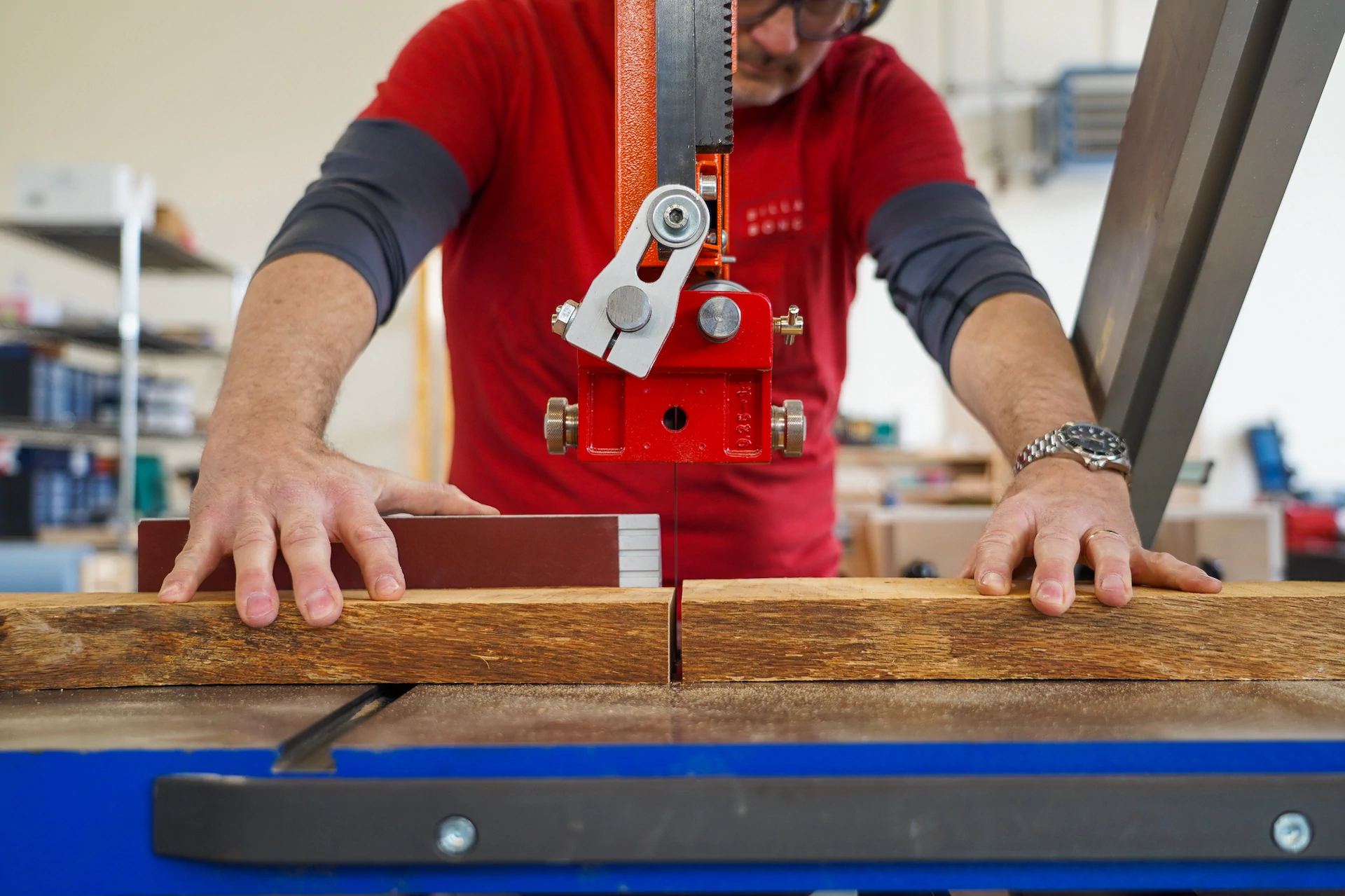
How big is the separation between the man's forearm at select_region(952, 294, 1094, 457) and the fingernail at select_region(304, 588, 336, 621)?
76 centimetres

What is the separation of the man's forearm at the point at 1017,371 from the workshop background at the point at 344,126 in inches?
168

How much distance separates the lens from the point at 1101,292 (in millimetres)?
1222

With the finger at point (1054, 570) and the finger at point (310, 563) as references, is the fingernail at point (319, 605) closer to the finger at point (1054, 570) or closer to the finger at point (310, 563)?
the finger at point (310, 563)

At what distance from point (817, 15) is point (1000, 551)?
0.74 m

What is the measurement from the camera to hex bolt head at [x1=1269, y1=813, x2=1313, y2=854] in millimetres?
529

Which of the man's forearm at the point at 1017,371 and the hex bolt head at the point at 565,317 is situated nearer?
the hex bolt head at the point at 565,317

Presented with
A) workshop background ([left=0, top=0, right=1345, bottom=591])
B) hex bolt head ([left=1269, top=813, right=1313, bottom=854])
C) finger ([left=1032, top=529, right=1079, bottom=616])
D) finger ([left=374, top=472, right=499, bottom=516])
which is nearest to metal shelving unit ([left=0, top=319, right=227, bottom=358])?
workshop background ([left=0, top=0, right=1345, bottom=591])

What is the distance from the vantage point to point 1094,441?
99 centimetres

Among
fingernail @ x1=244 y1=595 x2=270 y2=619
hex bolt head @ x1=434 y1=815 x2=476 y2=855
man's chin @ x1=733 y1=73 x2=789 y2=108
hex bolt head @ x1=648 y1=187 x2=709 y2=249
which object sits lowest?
hex bolt head @ x1=434 y1=815 x2=476 y2=855

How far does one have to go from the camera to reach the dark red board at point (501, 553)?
0.87m

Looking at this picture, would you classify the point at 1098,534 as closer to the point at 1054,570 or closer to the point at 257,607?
the point at 1054,570

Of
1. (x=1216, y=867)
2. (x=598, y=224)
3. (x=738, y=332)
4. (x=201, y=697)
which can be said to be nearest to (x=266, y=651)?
(x=201, y=697)

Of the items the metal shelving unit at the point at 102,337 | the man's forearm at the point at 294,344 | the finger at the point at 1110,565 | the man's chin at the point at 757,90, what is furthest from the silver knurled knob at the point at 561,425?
the metal shelving unit at the point at 102,337

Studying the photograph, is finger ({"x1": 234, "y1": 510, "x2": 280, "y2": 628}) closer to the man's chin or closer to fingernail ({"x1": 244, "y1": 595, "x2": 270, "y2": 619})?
fingernail ({"x1": 244, "y1": 595, "x2": 270, "y2": 619})
